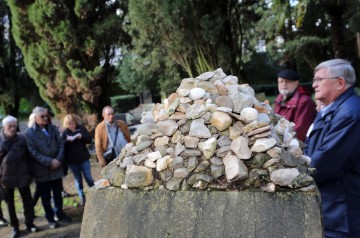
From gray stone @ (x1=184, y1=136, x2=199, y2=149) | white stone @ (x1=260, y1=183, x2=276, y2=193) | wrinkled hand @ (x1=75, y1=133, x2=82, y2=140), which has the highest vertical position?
gray stone @ (x1=184, y1=136, x2=199, y2=149)

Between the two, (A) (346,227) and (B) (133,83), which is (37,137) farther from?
(B) (133,83)

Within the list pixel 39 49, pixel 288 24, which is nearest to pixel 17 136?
pixel 39 49

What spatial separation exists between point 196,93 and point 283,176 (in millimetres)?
545

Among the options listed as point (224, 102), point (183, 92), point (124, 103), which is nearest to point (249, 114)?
point (224, 102)

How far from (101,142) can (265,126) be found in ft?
12.1

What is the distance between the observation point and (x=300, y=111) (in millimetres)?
3322

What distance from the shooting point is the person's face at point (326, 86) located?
2.12 metres

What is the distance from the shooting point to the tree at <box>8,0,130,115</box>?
27.2 feet

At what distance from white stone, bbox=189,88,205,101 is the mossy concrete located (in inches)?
17.6

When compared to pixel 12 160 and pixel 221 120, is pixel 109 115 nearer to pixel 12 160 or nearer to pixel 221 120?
pixel 12 160

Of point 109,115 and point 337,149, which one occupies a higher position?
point 109,115

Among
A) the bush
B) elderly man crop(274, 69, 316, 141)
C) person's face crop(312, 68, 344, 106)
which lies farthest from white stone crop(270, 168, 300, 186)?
the bush

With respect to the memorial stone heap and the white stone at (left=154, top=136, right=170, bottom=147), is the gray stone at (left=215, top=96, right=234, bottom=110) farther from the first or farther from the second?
the white stone at (left=154, top=136, right=170, bottom=147)

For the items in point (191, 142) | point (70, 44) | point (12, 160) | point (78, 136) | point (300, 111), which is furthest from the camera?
point (70, 44)
